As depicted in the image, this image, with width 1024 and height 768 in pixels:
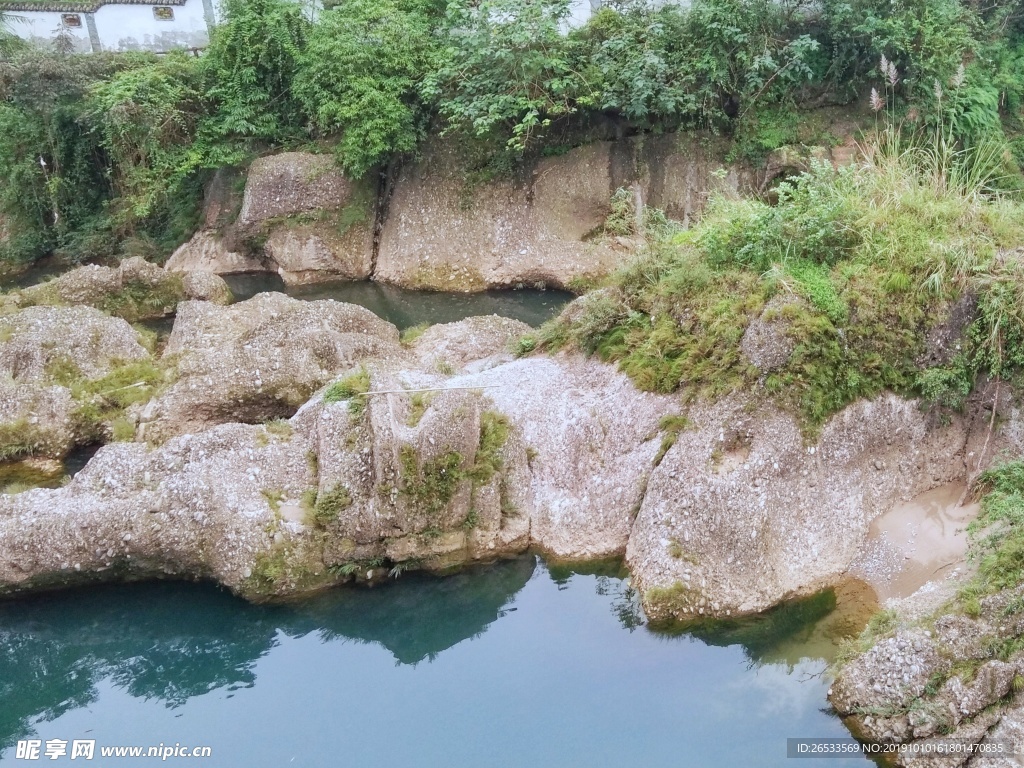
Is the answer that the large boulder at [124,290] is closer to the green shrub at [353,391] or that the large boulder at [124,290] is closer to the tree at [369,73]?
the tree at [369,73]

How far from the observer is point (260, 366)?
10.6m

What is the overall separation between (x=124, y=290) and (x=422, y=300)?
589 cm

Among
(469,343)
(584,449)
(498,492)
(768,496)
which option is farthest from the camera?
(469,343)

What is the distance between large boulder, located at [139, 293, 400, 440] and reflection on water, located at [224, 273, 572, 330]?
11.3ft

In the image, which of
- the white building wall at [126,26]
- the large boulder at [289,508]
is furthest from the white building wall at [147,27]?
the large boulder at [289,508]

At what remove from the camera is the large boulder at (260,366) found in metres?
10.4

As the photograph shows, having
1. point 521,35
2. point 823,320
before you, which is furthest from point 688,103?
point 823,320

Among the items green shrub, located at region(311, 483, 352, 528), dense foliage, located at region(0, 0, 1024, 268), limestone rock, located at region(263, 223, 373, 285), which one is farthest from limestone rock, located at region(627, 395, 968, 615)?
limestone rock, located at region(263, 223, 373, 285)

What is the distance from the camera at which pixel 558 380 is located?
9367mm

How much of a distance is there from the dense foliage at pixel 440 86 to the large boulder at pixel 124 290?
9.75 feet

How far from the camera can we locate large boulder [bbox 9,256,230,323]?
14820 mm

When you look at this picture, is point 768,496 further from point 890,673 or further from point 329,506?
point 329,506

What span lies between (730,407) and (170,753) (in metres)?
5.93

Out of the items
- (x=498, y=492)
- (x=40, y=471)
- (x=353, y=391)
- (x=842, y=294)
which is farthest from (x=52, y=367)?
(x=842, y=294)
